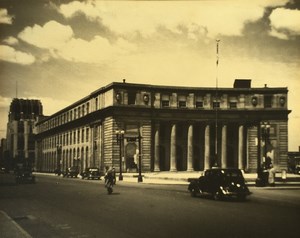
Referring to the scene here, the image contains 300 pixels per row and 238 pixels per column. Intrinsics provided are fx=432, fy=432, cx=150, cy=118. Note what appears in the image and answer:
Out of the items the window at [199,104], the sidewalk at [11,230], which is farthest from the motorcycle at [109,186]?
the window at [199,104]

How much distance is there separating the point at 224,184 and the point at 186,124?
48.9 m

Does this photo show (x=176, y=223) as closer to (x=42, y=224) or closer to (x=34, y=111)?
(x=42, y=224)

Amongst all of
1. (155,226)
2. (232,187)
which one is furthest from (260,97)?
(155,226)

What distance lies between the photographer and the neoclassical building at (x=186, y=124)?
216 feet

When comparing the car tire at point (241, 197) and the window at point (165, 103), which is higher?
the window at point (165, 103)

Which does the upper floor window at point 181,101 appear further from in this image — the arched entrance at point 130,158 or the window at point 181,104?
the arched entrance at point 130,158

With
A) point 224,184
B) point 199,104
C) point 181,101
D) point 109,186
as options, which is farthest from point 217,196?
point 199,104

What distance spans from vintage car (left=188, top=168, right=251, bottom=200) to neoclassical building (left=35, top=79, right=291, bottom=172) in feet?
137

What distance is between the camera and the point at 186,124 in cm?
7025

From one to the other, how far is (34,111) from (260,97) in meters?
61.5

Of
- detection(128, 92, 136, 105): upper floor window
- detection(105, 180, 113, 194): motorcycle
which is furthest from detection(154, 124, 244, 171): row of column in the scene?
detection(105, 180, 113, 194): motorcycle

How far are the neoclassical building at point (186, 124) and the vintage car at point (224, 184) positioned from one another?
4174 centimetres

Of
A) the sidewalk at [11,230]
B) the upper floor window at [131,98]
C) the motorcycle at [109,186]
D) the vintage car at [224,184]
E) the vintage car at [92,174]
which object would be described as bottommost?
the vintage car at [92,174]

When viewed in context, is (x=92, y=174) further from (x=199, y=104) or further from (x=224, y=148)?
(x=224, y=148)
